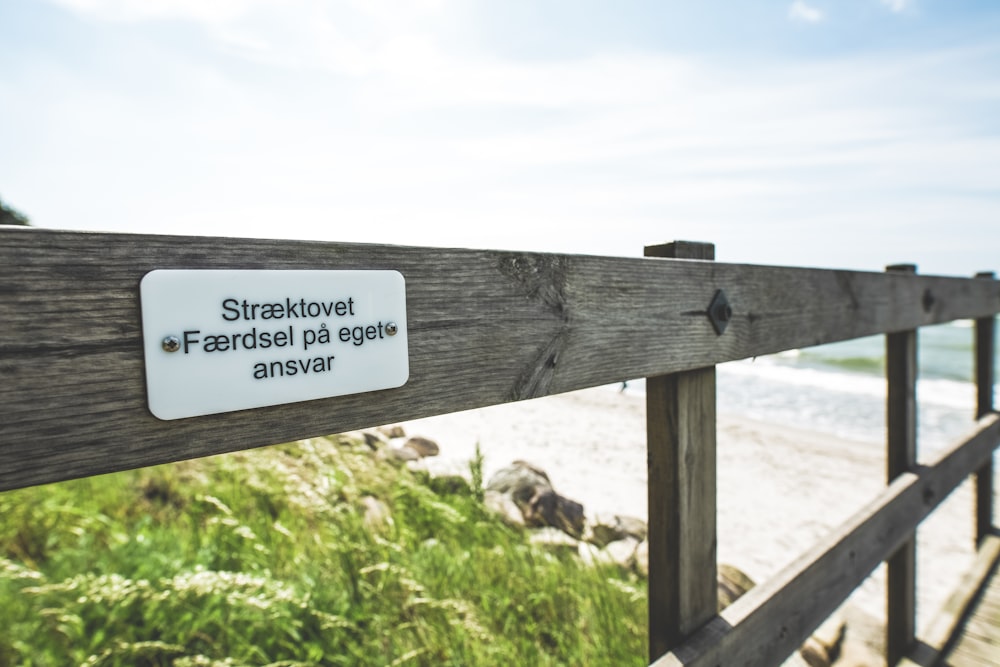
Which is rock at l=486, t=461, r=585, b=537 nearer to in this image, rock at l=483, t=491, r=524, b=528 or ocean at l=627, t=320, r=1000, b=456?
rock at l=483, t=491, r=524, b=528

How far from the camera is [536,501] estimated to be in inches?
191

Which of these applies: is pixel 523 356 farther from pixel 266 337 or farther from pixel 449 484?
pixel 449 484

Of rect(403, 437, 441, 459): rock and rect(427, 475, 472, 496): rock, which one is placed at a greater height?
rect(427, 475, 472, 496): rock

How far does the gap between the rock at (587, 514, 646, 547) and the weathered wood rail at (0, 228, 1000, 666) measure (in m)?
2.47

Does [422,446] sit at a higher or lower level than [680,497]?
lower

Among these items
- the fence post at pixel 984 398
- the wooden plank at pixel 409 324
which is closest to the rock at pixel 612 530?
the fence post at pixel 984 398

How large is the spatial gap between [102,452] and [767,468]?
1035 centimetres

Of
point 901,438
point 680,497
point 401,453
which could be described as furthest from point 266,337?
point 401,453

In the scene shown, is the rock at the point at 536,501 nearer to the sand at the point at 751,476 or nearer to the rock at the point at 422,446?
the sand at the point at 751,476

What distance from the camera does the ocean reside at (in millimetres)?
12523

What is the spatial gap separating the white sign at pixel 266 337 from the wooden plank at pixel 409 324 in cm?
2

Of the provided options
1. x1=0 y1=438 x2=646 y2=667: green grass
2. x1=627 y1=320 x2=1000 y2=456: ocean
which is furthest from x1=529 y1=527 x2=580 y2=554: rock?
x1=627 y1=320 x2=1000 y2=456: ocean

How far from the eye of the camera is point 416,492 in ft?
11.2

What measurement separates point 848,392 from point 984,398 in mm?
14616
